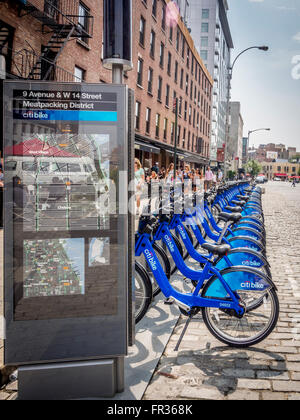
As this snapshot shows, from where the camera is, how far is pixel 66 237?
9.12 feet

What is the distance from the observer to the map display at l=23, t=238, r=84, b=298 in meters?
2.72

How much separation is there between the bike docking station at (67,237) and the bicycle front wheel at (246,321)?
1168mm

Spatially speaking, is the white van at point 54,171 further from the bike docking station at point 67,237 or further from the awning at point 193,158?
the awning at point 193,158

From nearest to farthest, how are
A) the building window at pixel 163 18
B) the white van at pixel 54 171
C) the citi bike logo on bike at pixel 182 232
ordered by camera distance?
the white van at pixel 54 171 → the citi bike logo on bike at pixel 182 232 → the building window at pixel 163 18

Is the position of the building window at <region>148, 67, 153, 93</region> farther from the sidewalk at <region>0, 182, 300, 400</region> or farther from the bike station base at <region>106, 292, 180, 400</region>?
the sidewalk at <region>0, 182, 300, 400</region>

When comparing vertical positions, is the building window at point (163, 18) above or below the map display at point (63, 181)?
above

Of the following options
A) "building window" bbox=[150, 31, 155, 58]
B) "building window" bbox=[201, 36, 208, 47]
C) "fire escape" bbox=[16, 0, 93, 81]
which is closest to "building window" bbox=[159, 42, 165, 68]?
"building window" bbox=[150, 31, 155, 58]

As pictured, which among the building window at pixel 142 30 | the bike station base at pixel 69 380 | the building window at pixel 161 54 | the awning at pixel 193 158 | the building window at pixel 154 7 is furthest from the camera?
the awning at pixel 193 158

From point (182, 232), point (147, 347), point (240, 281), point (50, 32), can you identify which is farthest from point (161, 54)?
point (147, 347)

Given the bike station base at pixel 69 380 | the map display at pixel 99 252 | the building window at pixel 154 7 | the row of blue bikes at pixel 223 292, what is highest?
the building window at pixel 154 7

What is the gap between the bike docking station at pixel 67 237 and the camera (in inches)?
103

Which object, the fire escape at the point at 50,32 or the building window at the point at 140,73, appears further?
the building window at the point at 140,73

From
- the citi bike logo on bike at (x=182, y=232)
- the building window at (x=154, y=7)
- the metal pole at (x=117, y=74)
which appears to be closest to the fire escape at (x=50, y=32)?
the citi bike logo on bike at (x=182, y=232)

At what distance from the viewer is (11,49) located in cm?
1295
